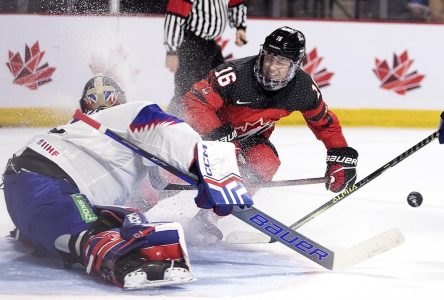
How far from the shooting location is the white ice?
114 inches

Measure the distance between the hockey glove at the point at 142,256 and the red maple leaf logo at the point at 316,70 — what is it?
4.79 m

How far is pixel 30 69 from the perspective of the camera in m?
7.02

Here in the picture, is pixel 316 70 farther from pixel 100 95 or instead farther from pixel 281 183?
pixel 100 95

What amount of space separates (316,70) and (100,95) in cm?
424

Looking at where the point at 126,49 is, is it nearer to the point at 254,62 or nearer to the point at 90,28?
the point at 90,28

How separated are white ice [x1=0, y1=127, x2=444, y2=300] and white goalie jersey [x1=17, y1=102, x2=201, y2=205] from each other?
28 cm

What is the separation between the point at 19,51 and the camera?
700cm

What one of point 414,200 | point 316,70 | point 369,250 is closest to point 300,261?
point 369,250

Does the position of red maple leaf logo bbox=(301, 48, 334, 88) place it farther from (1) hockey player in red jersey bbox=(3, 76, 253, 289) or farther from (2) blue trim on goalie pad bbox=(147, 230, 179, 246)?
(2) blue trim on goalie pad bbox=(147, 230, 179, 246)

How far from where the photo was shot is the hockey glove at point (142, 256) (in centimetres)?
278

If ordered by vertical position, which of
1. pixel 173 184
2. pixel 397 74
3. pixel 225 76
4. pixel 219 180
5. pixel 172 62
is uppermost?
pixel 225 76

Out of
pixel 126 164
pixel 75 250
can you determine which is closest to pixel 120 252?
pixel 75 250

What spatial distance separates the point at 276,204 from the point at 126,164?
1188mm

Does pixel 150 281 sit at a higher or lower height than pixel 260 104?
lower
